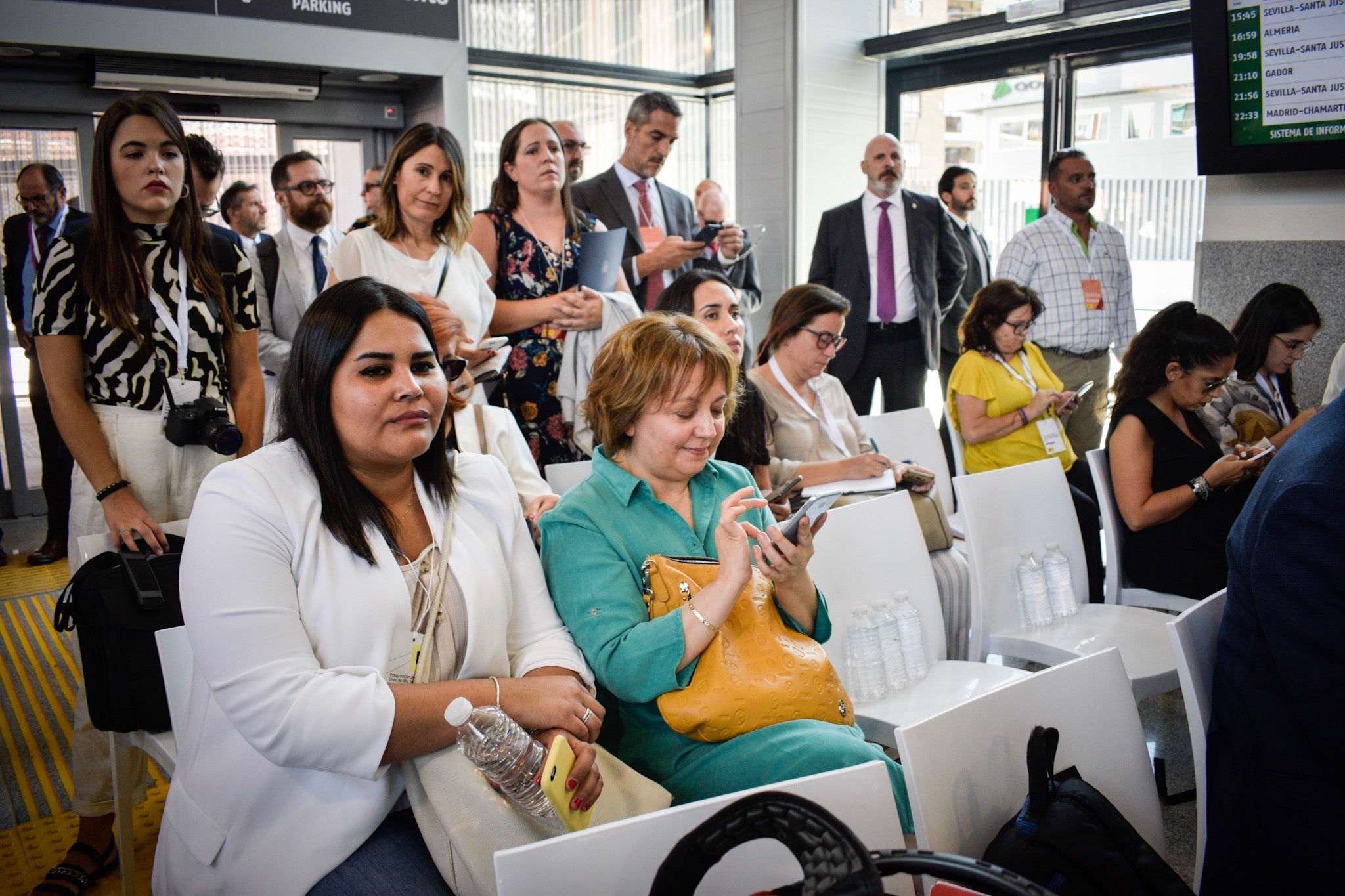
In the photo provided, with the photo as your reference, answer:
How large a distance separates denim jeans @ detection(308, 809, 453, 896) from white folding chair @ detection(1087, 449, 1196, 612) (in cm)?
241

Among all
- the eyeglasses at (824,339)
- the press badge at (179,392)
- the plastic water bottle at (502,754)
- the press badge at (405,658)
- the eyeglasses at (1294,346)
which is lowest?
the plastic water bottle at (502,754)

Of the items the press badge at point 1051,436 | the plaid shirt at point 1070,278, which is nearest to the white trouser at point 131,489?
the press badge at point 1051,436

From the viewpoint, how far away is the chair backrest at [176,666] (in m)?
1.78

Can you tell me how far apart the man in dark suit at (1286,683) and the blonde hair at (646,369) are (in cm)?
96

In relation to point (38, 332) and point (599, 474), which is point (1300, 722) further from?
point (38, 332)

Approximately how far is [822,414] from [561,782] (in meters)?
2.20

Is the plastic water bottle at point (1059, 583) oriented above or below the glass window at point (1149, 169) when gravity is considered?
below

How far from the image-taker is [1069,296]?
5051 mm

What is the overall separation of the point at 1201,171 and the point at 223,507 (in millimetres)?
4009

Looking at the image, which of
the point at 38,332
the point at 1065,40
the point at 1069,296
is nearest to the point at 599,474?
the point at 38,332

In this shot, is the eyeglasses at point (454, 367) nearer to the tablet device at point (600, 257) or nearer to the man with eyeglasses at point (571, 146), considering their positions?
the tablet device at point (600, 257)

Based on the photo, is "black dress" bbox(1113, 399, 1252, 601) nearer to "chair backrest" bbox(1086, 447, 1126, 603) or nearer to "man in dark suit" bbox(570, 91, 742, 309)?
"chair backrest" bbox(1086, 447, 1126, 603)

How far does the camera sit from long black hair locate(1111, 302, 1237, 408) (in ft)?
10.1

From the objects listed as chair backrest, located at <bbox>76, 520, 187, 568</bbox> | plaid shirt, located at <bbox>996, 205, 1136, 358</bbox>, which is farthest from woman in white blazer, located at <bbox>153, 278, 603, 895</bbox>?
plaid shirt, located at <bbox>996, 205, 1136, 358</bbox>
